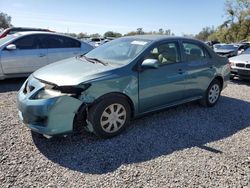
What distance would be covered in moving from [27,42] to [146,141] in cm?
498

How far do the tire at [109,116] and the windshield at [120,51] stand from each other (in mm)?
685

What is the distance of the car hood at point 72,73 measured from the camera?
3.48 metres

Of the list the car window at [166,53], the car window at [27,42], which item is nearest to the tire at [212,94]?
the car window at [166,53]

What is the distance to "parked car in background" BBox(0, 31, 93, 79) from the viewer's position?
6.79 m

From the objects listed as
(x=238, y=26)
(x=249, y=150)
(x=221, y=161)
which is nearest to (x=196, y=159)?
(x=221, y=161)

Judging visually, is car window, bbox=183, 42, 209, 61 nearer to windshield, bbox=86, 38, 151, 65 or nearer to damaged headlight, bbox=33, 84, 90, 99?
windshield, bbox=86, 38, 151, 65

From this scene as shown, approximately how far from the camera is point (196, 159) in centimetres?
341

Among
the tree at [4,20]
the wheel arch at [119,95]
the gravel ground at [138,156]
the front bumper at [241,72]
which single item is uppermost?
the tree at [4,20]

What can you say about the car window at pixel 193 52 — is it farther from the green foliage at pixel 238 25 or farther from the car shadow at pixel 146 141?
the green foliage at pixel 238 25

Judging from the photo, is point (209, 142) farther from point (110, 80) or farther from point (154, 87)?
point (110, 80)

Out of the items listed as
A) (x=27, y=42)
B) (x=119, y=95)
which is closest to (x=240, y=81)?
(x=119, y=95)

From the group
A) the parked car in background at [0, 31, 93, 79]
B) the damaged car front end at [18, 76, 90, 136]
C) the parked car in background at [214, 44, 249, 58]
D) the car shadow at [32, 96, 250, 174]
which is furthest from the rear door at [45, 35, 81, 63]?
the parked car in background at [214, 44, 249, 58]

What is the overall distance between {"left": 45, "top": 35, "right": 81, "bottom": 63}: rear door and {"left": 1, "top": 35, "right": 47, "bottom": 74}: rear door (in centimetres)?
23

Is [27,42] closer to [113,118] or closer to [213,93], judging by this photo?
[113,118]
